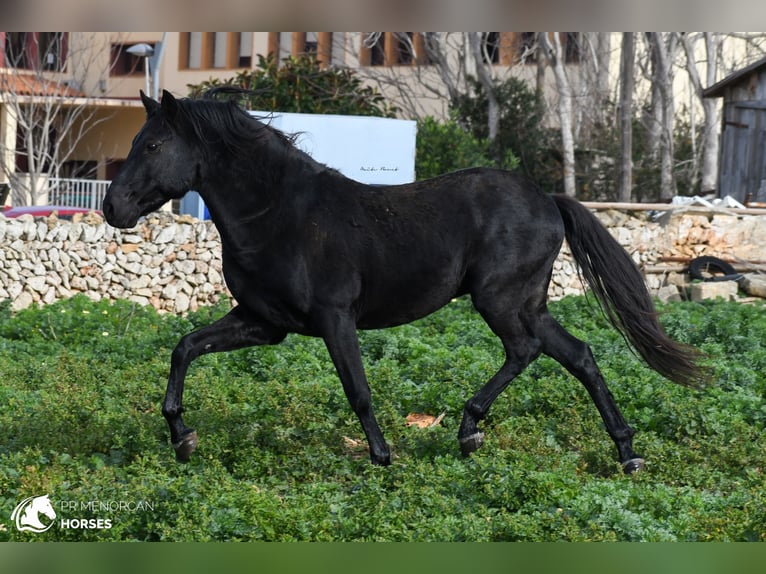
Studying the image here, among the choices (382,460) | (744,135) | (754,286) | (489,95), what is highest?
(489,95)

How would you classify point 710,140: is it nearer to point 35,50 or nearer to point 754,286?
point 754,286

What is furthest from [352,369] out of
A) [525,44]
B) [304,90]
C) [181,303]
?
[525,44]

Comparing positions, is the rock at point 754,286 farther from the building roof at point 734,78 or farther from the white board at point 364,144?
the building roof at point 734,78

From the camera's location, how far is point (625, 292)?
6.83 meters

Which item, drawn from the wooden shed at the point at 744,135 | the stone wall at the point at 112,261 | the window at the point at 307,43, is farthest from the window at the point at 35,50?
the wooden shed at the point at 744,135

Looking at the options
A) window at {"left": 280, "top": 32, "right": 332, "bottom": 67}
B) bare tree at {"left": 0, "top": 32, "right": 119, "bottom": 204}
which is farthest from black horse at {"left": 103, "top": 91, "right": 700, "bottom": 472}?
window at {"left": 280, "top": 32, "right": 332, "bottom": 67}

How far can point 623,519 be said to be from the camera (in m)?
5.16

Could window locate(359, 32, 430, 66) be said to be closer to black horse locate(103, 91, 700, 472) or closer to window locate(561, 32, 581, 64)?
window locate(561, 32, 581, 64)

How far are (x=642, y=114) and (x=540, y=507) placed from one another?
88.0 feet

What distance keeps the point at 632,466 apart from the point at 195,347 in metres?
2.58

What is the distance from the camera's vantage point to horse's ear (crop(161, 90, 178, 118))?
5988 mm

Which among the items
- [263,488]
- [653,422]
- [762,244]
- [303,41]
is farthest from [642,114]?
[263,488]

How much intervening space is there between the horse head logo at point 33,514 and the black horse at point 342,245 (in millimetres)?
1276

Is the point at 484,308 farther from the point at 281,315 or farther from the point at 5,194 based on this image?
the point at 5,194
